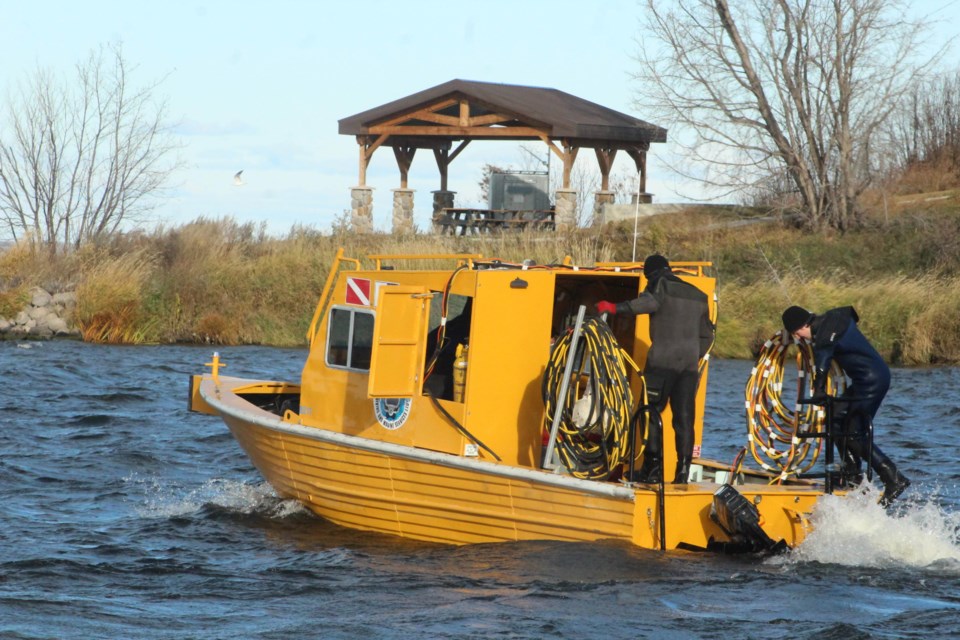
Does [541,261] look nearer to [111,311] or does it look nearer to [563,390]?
[111,311]

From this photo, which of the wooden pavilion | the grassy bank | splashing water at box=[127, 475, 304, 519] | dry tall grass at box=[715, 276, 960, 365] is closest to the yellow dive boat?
splashing water at box=[127, 475, 304, 519]

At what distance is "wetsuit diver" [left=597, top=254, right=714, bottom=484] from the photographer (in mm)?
9344

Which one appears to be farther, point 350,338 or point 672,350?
point 350,338

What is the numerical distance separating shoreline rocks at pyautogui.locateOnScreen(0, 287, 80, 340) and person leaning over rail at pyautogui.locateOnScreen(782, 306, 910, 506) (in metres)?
20.9

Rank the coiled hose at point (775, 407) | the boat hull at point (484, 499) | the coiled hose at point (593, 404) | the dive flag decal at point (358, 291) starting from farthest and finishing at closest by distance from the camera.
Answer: the dive flag decal at point (358, 291), the coiled hose at point (775, 407), the coiled hose at point (593, 404), the boat hull at point (484, 499)

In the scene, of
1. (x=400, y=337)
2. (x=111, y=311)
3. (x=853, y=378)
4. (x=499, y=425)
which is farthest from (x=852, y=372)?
(x=111, y=311)

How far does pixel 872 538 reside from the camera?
8.91 metres

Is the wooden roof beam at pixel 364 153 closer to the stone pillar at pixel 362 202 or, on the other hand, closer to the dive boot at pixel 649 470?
the stone pillar at pixel 362 202

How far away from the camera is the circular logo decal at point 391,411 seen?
984cm

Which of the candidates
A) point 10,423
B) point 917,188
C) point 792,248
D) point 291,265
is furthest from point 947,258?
point 10,423

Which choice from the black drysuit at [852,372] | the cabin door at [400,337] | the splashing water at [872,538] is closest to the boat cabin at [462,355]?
the cabin door at [400,337]

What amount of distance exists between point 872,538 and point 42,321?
71.8 feet

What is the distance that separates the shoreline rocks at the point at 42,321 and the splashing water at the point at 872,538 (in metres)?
21.2

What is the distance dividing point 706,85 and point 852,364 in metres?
24.2
